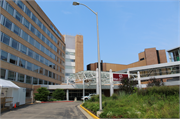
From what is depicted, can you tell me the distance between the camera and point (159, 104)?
10.1m

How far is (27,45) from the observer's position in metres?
33.0

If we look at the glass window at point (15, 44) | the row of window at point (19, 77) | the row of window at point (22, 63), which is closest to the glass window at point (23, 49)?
the glass window at point (15, 44)

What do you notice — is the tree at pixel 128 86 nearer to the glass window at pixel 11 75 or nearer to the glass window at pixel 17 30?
the glass window at pixel 11 75

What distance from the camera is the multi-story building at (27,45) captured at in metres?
26.1

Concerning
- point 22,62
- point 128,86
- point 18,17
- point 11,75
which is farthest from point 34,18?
point 128,86

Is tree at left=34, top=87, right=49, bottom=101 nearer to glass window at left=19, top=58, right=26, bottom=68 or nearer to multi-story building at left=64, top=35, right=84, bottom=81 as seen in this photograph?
glass window at left=19, top=58, right=26, bottom=68

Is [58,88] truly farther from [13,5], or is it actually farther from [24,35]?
[13,5]

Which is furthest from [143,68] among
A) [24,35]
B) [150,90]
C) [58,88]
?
[24,35]

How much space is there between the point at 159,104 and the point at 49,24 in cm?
4392

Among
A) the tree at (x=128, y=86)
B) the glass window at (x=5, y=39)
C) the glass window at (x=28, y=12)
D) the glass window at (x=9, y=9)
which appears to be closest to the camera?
the tree at (x=128, y=86)

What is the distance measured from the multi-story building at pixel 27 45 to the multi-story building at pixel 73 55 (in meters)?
13.0

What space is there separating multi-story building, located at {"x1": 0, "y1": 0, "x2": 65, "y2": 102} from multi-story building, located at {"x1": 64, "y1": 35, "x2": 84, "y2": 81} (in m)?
13.0

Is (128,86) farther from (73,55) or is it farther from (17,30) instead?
(73,55)

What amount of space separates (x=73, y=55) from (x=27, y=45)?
33.5 m
